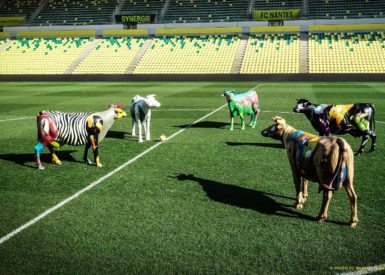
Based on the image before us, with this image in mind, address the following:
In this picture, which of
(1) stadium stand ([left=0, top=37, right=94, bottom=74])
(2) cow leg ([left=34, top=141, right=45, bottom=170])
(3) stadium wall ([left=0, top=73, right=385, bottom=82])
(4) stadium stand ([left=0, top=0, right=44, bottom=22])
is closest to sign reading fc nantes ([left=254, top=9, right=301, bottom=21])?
Answer: (3) stadium wall ([left=0, top=73, right=385, bottom=82])

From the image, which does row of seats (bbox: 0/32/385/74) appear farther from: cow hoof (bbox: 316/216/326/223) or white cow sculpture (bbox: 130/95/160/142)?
cow hoof (bbox: 316/216/326/223)

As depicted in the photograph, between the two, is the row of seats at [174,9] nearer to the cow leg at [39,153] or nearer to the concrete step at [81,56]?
the concrete step at [81,56]

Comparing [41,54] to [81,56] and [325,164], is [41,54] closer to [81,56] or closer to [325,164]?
[81,56]

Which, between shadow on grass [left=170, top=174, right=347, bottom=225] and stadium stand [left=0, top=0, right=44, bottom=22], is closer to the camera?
shadow on grass [left=170, top=174, right=347, bottom=225]

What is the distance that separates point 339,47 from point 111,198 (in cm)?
3946

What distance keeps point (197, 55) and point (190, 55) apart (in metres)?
0.85

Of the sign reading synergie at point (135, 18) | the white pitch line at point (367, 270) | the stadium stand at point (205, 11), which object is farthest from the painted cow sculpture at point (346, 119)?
the sign reading synergie at point (135, 18)

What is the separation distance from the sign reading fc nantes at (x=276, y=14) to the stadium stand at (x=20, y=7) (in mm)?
33814

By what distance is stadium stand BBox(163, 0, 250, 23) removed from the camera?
4884 cm

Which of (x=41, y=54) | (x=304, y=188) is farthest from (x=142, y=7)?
(x=304, y=188)

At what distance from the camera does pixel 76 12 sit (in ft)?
178

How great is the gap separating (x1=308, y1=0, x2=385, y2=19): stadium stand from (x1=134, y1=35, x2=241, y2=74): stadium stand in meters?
11.0

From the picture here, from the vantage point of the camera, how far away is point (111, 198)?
24.0 ft

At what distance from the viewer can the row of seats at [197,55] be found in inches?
1517
